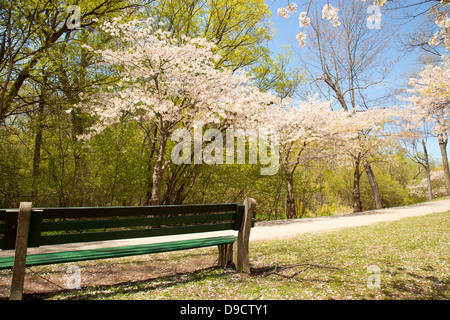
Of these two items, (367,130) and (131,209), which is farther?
(367,130)

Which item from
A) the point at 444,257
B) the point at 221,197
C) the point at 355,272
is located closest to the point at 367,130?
the point at 221,197

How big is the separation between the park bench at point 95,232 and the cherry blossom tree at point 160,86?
19.4 ft

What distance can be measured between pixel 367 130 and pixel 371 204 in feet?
37.1

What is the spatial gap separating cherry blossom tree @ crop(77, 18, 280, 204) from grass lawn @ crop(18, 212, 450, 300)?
5.99 m

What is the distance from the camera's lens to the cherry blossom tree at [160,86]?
918cm

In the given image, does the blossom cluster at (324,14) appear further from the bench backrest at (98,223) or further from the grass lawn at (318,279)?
the grass lawn at (318,279)

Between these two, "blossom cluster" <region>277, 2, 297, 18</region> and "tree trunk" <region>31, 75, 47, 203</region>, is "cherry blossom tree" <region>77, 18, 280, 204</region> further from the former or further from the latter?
"blossom cluster" <region>277, 2, 297, 18</region>

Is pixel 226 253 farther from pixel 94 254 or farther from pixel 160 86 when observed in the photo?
pixel 160 86

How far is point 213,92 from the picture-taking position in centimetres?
1059

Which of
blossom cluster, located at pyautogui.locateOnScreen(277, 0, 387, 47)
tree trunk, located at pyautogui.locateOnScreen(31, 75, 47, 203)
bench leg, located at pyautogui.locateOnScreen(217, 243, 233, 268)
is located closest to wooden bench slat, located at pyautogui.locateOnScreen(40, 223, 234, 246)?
bench leg, located at pyautogui.locateOnScreen(217, 243, 233, 268)

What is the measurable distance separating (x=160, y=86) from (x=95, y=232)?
8003 millimetres

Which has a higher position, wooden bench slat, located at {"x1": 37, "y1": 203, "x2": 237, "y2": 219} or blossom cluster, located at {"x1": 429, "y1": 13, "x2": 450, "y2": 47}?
blossom cluster, located at {"x1": 429, "y1": 13, "x2": 450, "y2": 47}

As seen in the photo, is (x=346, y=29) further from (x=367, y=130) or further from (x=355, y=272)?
(x=355, y=272)

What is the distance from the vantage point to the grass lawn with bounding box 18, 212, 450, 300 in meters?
2.73
